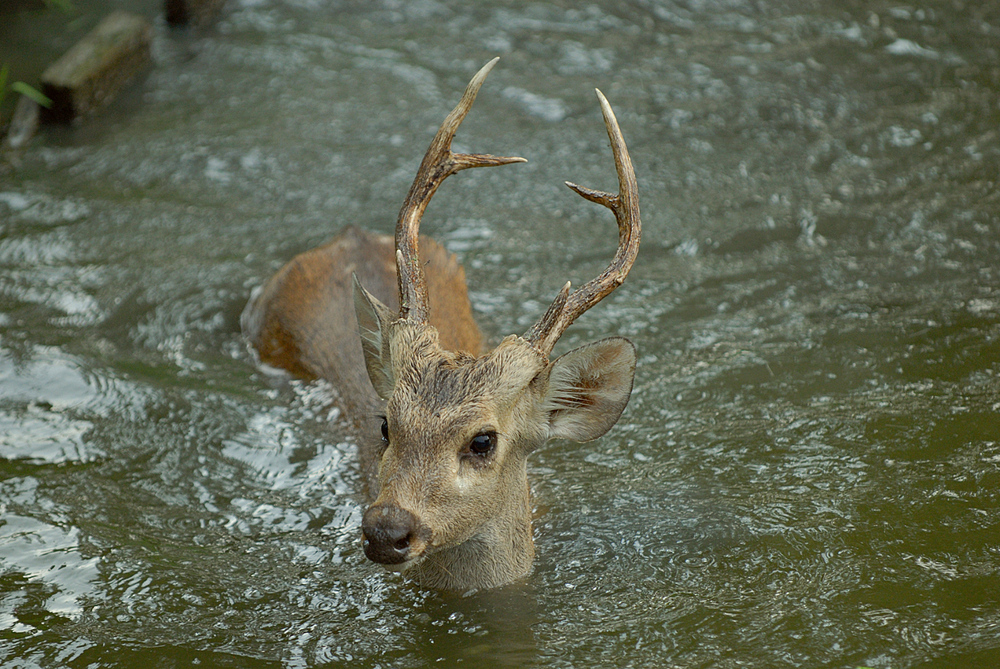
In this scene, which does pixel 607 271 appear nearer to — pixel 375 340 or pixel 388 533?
pixel 375 340

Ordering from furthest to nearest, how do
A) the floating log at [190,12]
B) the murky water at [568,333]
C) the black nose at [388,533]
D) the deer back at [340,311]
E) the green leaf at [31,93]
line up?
the floating log at [190,12] → the green leaf at [31,93] → the deer back at [340,311] → the murky water at [568,333] → the black nose at [388,533]

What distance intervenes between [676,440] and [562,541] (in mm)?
937

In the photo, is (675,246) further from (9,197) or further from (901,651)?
(9,197)

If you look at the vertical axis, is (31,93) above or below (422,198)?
below

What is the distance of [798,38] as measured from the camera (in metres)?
8.95

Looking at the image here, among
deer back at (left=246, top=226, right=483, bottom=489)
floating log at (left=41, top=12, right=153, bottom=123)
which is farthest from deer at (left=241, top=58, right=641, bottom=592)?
floating log at (left=41, top=12, right=153, bottom=123)

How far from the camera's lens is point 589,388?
3809 millimetres

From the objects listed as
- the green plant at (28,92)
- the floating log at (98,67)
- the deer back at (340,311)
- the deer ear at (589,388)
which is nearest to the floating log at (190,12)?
the floating log at (98,67)

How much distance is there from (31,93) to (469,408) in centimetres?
544

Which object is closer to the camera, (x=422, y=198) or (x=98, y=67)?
(x=422, y=198)

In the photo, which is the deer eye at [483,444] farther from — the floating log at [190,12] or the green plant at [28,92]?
the floating log at [190,12]

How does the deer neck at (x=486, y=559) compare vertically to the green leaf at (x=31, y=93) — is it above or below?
above

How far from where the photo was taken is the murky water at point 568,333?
383cm

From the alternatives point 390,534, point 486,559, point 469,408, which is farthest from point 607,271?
point 390,534
